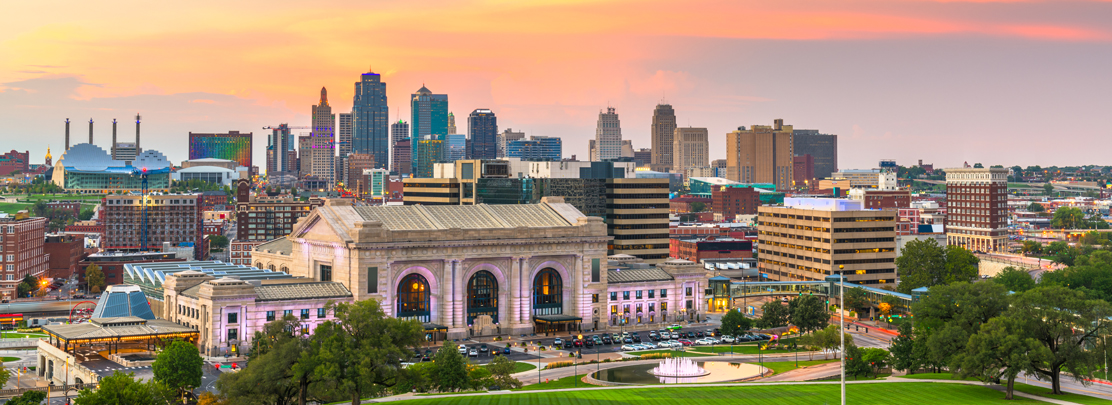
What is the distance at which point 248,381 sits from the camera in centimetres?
10181

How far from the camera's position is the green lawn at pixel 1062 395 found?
106006 millimetres

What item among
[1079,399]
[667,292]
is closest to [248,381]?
[1079,399]

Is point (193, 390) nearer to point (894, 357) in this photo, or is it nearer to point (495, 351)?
point (495, 351)

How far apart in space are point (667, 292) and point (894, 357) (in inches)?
2532

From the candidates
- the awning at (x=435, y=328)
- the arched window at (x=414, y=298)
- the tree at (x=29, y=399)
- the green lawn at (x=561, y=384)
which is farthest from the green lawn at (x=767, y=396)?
the arched window at (x=414, y=298)

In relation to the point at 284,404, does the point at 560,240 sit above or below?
above

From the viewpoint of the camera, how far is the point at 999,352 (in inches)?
4245

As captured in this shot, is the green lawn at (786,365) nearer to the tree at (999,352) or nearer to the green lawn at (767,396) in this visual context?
the green lawn at (767,396)

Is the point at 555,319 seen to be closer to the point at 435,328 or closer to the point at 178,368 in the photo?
the point at 435,328

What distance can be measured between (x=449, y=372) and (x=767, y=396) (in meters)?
32.3

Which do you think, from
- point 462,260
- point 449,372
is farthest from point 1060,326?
point 462,260

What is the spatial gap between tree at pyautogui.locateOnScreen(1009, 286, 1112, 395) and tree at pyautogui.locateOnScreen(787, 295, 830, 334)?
5438cm

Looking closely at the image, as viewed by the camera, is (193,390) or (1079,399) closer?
(1079,399)

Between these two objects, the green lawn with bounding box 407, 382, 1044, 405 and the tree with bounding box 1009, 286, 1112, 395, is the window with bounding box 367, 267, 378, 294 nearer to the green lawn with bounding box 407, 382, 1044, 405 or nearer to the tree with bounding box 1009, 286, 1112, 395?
the green lawn with bounding box 407, 382, 1044, 405
